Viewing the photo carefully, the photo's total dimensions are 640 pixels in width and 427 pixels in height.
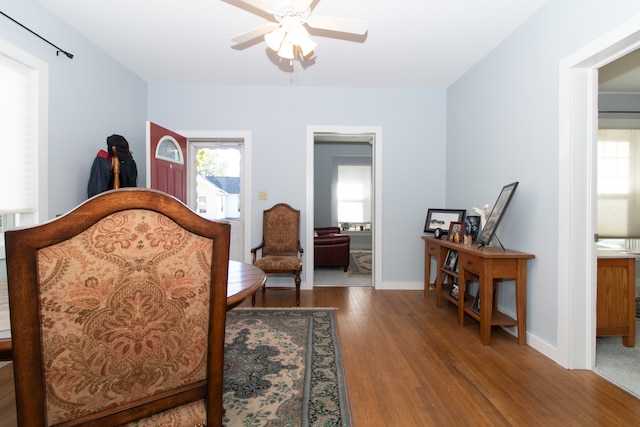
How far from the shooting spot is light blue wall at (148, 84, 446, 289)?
395 centimetres

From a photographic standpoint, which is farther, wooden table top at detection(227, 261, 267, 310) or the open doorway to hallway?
the open doorway to hallway

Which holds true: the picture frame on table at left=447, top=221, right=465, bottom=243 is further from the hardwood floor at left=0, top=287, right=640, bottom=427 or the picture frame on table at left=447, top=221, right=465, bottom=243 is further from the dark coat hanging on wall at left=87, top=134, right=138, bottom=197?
the dark coat hanging on wall at left=87, top=134, right=138, bottom=197

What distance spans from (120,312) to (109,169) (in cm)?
254

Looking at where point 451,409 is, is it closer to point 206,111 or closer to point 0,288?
point 0,288

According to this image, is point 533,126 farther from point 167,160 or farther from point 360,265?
point 360,265

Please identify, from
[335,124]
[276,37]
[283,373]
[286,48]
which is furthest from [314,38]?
[283,373]

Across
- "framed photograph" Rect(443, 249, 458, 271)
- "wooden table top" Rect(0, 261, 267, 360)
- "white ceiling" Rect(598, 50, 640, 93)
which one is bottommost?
"framed photograph" Rect(443, 249, 458, 271)

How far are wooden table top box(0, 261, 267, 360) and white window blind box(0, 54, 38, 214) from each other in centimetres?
183

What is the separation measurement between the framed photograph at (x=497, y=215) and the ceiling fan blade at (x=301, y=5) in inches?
81.2

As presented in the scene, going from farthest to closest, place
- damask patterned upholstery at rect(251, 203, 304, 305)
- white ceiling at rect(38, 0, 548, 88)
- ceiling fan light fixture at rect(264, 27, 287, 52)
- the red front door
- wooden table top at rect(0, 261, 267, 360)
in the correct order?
1. damask patterned upholstery at rect(251, 203, 304, 305)
2. the red front door
3. white ceiling at rect(38, 0, 548, 88)
4. ceiling fan light fixture at rect(264, 27, 287, 52)
5. wooden table top at rect(0, 261, 267, 360)

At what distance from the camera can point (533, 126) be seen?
2.43m

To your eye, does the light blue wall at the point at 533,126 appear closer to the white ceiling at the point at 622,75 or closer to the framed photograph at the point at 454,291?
the framed photograph at the point at 454,291

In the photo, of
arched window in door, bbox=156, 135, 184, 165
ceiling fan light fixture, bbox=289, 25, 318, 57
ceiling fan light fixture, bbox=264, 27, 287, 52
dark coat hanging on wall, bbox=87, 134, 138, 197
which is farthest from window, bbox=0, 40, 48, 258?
ceiling fan light fixture, bbox=289, 25, 318, 57

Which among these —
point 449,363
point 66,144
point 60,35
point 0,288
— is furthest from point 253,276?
point 60,35
